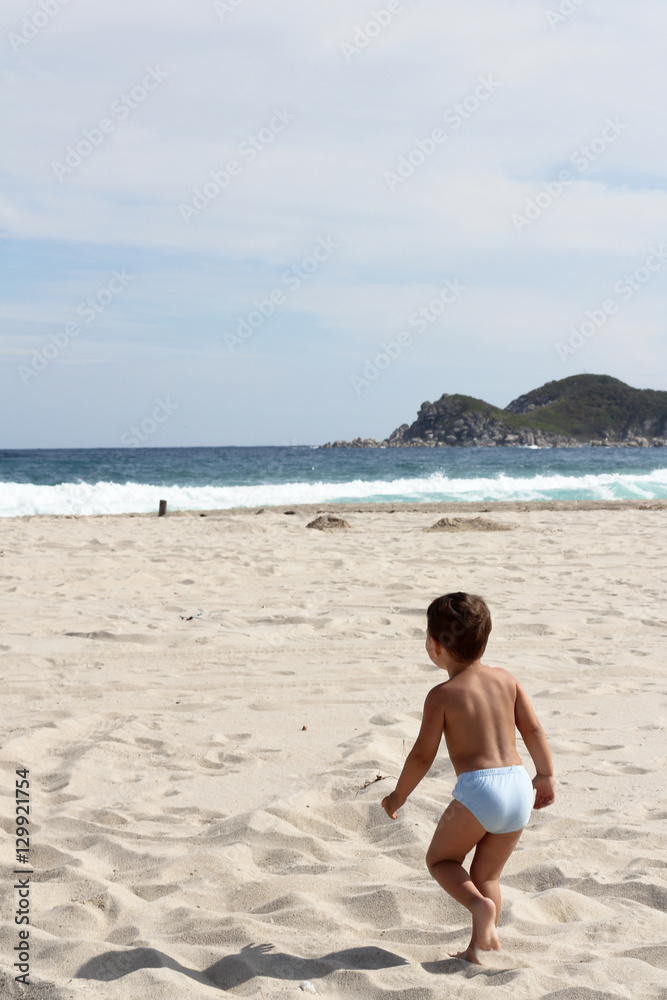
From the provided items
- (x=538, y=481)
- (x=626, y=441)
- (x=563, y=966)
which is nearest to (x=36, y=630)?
(x=563, y=966)

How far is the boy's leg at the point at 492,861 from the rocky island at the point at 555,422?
A: 9335 centimetres

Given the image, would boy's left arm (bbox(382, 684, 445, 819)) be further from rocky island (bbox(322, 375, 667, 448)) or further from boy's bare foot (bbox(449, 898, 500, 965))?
rocky island (bbox(322, 375, 667, 448))

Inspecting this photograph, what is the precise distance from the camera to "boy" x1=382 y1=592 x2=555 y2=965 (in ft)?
7.38

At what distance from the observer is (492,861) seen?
2314 millimetres

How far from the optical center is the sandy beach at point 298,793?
7.38ft

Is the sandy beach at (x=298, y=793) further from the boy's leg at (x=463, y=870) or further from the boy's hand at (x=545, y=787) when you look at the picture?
the boy's hand at (x=545, y=787)

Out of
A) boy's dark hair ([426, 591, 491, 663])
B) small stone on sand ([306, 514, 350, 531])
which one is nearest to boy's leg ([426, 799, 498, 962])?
boy's dark hair ([426, 591, 491, 663])

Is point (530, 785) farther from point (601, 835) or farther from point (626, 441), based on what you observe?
point (626, 441)

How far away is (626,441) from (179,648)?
3951 inches

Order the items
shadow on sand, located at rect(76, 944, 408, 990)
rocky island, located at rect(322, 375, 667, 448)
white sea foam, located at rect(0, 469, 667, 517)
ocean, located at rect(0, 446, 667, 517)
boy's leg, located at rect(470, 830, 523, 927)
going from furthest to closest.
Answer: rocky island, located at rect(322, 375, 667, 448) < ocean, located at rect(0, 446, 667, 517) < white sea foam, located at rect(0, 469, 667, 517) < boy's leg, located at rect(470, 830, 523, 927) < shadow on sand, located at rect(76, 944, 408, 990)

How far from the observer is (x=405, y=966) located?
87.8 inches

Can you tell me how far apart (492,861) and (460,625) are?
68cm

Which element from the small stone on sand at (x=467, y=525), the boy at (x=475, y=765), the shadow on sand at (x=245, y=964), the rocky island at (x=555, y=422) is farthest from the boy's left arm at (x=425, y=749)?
the rocky island at (x=555, y=422)

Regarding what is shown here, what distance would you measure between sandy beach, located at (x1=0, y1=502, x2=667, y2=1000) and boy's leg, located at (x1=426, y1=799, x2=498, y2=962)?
7 cm
